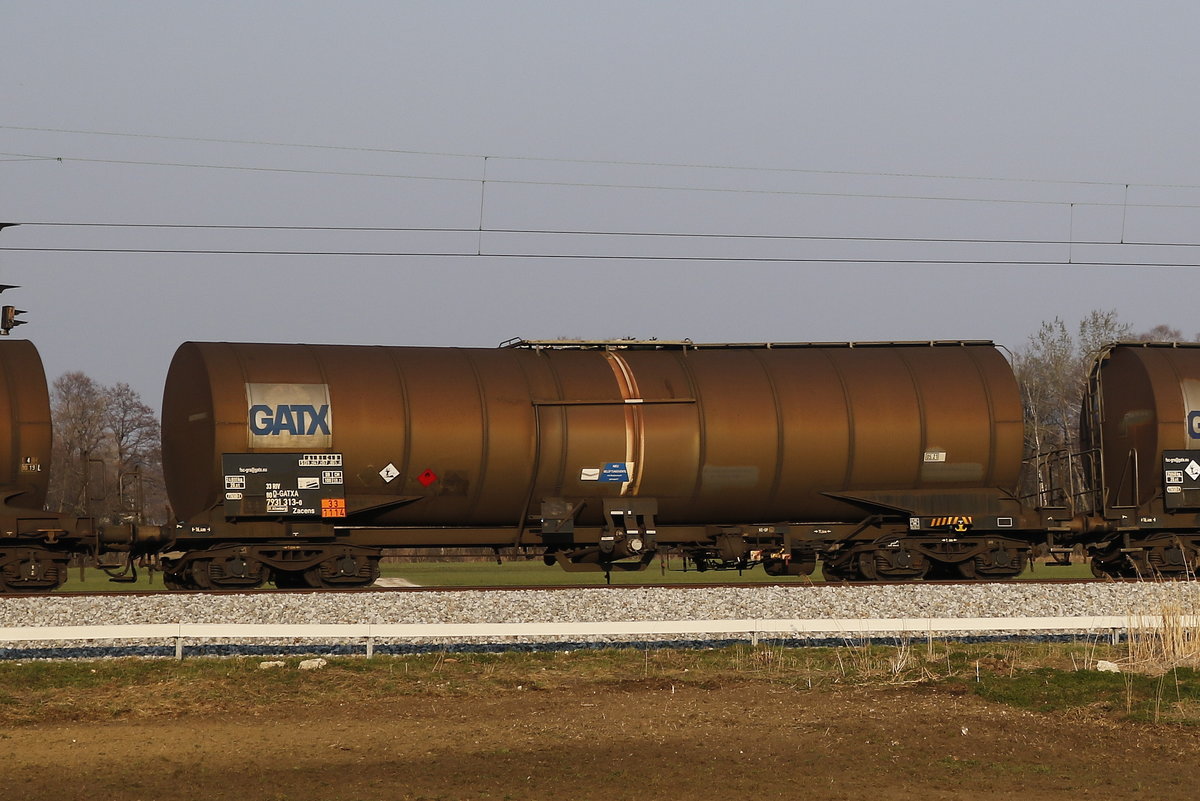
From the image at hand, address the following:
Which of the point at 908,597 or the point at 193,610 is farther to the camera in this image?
the point at 908,597

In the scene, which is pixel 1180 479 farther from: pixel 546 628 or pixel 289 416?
pixel 289 416

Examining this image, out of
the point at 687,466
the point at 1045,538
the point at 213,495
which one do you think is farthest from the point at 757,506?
the point at 213,495

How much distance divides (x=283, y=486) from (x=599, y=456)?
4857mm

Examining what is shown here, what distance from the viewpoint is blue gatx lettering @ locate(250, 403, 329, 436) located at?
63.4ft

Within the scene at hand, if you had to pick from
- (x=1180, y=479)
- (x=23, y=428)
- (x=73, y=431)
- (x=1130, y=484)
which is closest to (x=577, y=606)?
(x=23, y=428)

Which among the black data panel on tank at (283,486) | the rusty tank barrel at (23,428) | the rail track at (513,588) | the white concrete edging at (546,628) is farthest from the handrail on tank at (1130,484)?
the rusty tank barrel at (23,428)

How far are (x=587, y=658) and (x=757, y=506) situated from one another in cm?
758

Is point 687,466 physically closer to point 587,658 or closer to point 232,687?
point 587,658

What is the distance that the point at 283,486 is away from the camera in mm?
19297

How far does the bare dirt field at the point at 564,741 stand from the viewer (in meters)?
8.71

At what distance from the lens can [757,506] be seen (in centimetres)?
2108

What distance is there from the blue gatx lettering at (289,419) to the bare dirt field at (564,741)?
6.79 metres

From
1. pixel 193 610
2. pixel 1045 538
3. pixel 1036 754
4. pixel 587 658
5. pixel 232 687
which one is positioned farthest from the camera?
pixel 1045 538

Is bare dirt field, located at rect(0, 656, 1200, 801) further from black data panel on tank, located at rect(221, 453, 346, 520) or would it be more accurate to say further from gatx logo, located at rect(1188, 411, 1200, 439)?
gatx logo, located at rect(1188, 411, 1200, 439)
